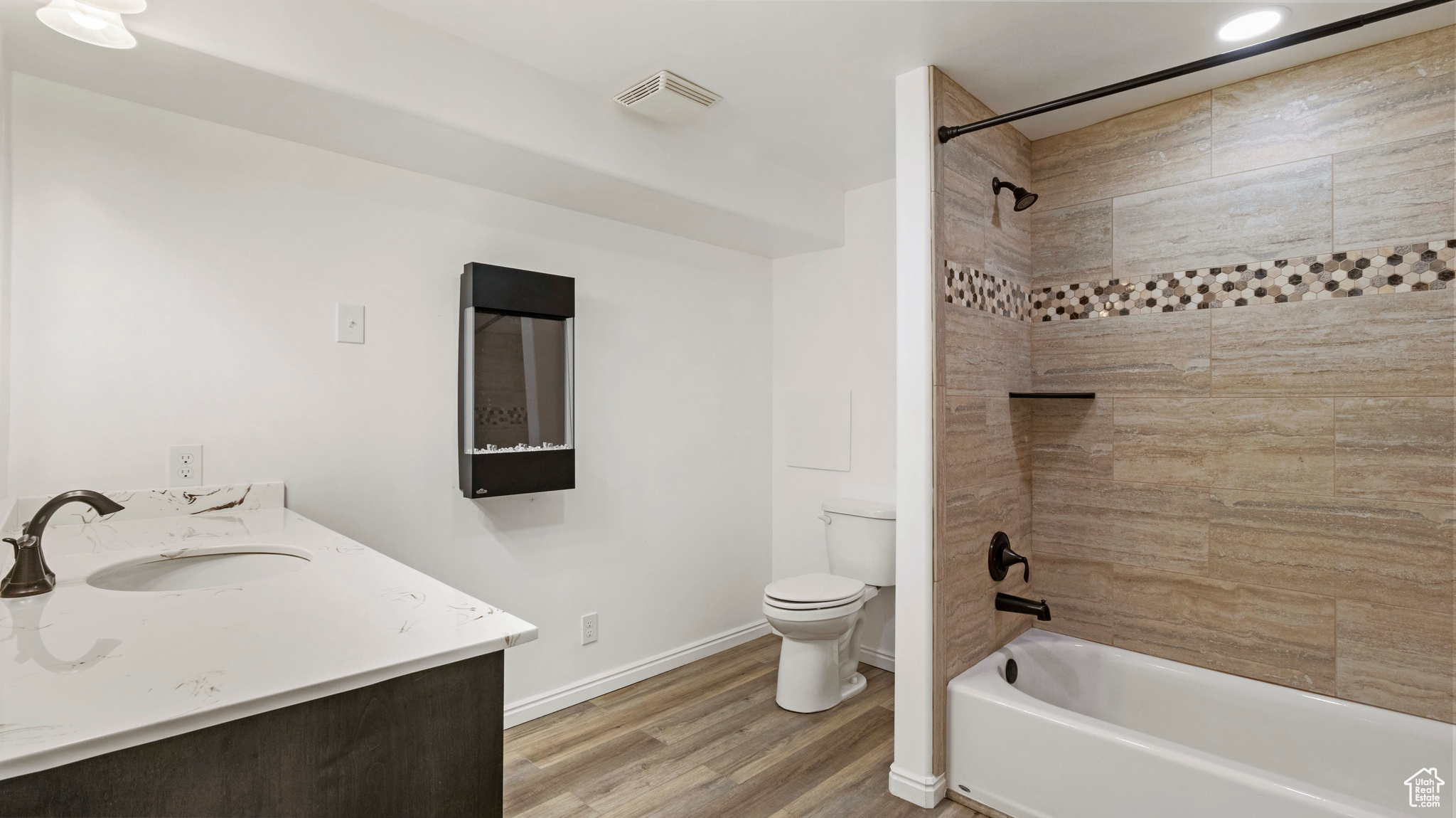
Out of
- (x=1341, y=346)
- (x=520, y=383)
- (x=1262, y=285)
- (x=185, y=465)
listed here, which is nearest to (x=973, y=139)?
(x=1262, y=285)

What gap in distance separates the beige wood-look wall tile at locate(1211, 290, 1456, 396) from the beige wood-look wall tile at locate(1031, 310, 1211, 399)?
68 mm

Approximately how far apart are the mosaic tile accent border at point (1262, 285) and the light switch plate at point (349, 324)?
245 cm

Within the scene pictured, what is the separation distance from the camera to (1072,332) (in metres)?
2.59

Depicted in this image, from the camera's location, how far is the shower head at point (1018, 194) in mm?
2377

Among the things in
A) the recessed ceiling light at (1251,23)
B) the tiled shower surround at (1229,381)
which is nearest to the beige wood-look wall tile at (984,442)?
the tiled shower surround at (1229,381)

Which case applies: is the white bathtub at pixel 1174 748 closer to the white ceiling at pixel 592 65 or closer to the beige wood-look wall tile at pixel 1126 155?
the beige wood-look wall tile at pixel 1126 155

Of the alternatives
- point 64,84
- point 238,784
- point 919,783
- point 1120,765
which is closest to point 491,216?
point 64,84

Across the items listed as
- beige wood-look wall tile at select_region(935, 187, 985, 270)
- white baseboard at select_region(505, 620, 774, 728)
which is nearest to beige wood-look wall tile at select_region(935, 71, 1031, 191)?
beige wood-look wall tile at select_region(935, 187, 985, 270)

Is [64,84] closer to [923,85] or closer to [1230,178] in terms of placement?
[923,85]

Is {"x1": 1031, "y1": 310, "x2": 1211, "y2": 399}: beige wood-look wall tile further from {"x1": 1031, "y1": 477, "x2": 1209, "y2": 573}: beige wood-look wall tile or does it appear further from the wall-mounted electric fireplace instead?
the wall-mounted electric fireplace

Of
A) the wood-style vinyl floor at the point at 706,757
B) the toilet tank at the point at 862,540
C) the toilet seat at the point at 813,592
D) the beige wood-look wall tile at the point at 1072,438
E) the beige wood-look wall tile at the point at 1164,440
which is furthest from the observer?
the toilet tank at the point at 862,540

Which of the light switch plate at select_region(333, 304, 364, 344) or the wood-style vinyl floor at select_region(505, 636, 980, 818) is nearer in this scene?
the wood-style vinyl floor at select_region(505, 636, 980, 818)

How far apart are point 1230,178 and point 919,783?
7.14ft

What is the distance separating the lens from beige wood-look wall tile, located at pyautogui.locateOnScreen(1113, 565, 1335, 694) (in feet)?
6.86
